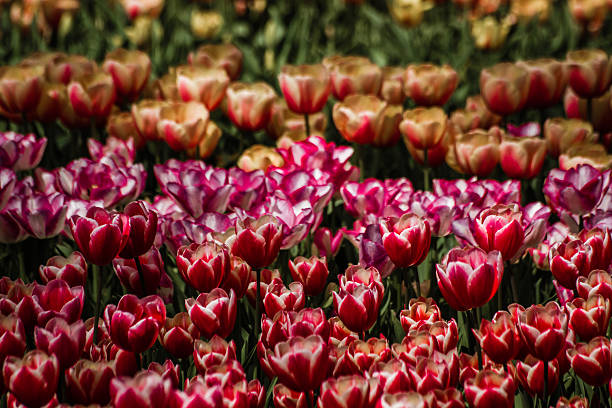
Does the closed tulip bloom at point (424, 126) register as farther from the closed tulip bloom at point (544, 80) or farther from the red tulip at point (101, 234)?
the red tulip at point (101, 234)

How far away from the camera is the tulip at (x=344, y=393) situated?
130 cm

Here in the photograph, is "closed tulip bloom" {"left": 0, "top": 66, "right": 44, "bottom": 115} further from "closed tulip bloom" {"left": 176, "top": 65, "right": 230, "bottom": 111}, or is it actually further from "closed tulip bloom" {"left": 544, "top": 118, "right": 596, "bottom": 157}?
"closed tulip bloom" {"left": 544, "top": 118, "right": 596, "bottom": 157}

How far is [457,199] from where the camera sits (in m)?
2.10

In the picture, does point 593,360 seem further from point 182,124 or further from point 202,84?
point 202,84

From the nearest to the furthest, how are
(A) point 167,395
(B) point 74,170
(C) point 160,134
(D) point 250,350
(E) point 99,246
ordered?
(A) point 167,395 < (E) point 99,246 < (D) point 250,350 < (B) point 74,170 < (C) point 160,134

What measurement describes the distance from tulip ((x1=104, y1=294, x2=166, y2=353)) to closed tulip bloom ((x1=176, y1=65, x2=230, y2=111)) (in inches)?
56.9

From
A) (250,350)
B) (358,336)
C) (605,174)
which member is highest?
(605,174)

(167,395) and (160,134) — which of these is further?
(160,134)

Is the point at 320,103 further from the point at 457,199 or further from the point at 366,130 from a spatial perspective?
the point at 457,199

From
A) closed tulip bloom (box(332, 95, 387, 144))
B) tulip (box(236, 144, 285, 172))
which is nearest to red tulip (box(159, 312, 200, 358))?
tulip (box(236, 144, 285, 172))

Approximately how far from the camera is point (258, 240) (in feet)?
5.58

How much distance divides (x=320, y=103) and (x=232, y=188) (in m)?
0.89

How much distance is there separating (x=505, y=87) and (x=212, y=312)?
1666mm

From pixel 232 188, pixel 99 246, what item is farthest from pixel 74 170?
pixel 99 246
